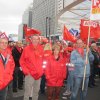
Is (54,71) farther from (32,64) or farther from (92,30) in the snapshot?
(92,30)

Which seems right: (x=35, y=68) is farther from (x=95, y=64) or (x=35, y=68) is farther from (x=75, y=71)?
(x=95, y=64)

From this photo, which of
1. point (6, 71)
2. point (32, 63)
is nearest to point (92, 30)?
point (32, 63)

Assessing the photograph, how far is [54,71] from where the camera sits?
26.4 ft

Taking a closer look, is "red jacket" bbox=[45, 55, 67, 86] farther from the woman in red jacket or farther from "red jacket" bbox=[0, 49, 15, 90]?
"red jacket" bbox=[0, 49, 15, 90]

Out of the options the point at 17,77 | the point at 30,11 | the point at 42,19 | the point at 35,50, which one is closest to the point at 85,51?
the point at 35,50

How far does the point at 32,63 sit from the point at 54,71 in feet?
1.88

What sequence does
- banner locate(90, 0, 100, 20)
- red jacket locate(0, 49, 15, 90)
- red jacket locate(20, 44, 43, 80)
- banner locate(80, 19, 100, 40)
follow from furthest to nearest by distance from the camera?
1. banner locate(80, 19, 100, 40)
2. banner locate(90, 0, 100, 20)
3. red jacket locate(20, 44, 43, 80)
4. red jacket locate(0, 49, 15, 90)

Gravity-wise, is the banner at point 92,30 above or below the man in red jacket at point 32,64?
above

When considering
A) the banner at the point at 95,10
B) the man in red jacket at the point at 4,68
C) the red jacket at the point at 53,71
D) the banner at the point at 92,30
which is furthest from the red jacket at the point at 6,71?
the banner at the point at 92,30

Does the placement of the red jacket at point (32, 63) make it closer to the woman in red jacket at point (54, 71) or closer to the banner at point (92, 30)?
the woman in red jacket at point (54, 71)

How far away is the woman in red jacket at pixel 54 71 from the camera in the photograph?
8047 millimetres

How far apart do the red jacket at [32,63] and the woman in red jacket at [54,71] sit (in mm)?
221

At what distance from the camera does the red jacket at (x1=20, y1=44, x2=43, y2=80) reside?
8.03 metres

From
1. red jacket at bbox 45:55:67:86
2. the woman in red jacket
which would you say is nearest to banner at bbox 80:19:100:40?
the woman in red jacket
